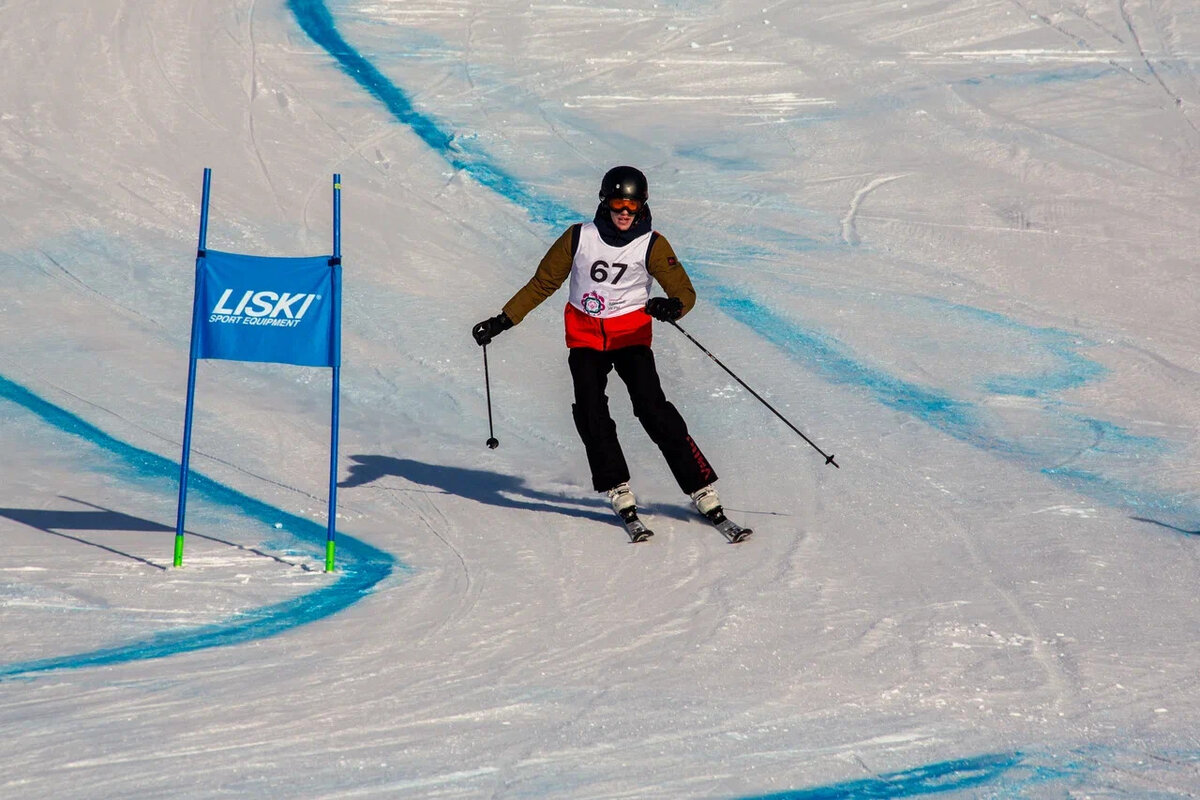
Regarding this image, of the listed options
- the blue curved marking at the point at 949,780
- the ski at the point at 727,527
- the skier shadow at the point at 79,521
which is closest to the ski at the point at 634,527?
the ski at the point at 727,527

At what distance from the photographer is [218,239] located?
10188 millimetres

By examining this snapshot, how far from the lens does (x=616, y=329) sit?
621 cm

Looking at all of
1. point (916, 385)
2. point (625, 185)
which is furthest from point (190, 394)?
point (916, 385)

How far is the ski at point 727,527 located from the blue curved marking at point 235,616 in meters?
1.36

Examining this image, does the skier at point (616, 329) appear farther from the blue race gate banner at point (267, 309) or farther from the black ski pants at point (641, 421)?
the blue race gate banner at point (267, 309)

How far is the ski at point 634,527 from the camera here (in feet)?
20.1

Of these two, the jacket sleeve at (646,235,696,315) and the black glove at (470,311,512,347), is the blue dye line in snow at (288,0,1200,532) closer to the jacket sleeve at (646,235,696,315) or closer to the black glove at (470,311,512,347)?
the jacket sleeve at (646,235,696,315)

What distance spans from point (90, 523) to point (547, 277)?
2.22 m

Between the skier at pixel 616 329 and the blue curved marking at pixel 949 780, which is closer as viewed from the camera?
the blue curved marking at pixel 949 780

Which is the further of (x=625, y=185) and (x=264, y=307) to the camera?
(x=625, y=185)

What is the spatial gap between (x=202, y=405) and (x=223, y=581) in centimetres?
252

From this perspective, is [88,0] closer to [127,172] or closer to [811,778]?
[127,172]

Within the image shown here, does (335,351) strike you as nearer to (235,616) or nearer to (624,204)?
(235,616)

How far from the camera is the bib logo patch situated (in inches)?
243
